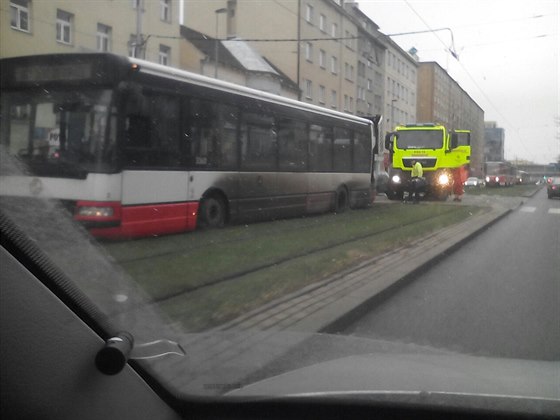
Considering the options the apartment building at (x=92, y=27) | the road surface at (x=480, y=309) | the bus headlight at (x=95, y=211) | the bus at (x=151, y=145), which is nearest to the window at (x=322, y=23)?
the bus at (x=151, y=145)

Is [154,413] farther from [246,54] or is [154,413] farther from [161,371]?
[246,54]

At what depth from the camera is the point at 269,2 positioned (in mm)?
13789

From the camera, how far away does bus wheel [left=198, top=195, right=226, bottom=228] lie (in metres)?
10.6

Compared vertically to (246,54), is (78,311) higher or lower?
lower

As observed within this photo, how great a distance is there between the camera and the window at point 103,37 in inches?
263

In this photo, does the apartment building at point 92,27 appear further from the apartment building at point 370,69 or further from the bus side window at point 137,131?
the apartment building at point 370,69

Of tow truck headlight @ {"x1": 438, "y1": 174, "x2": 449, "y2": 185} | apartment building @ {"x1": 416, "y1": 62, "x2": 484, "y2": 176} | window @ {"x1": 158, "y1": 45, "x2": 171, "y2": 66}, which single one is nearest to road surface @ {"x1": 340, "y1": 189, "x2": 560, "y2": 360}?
window @ {"x1": 158, "y1": 45, "x2": 171, "y2": 66}

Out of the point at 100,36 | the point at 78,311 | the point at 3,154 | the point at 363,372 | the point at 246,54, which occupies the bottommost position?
the point at 363,372

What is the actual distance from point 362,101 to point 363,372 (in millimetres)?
19809

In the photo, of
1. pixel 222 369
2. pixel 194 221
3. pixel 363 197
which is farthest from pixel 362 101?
pixel 222 369

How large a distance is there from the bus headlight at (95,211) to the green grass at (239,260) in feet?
1.29

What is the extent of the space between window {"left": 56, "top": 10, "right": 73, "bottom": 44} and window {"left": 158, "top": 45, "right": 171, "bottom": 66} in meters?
2.07

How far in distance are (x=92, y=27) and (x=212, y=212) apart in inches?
194

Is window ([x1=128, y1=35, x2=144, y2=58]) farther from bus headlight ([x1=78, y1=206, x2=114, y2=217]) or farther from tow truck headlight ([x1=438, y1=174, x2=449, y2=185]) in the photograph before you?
tow truck headlight ([x1=438, y1=174, x2=449, y2=185])
